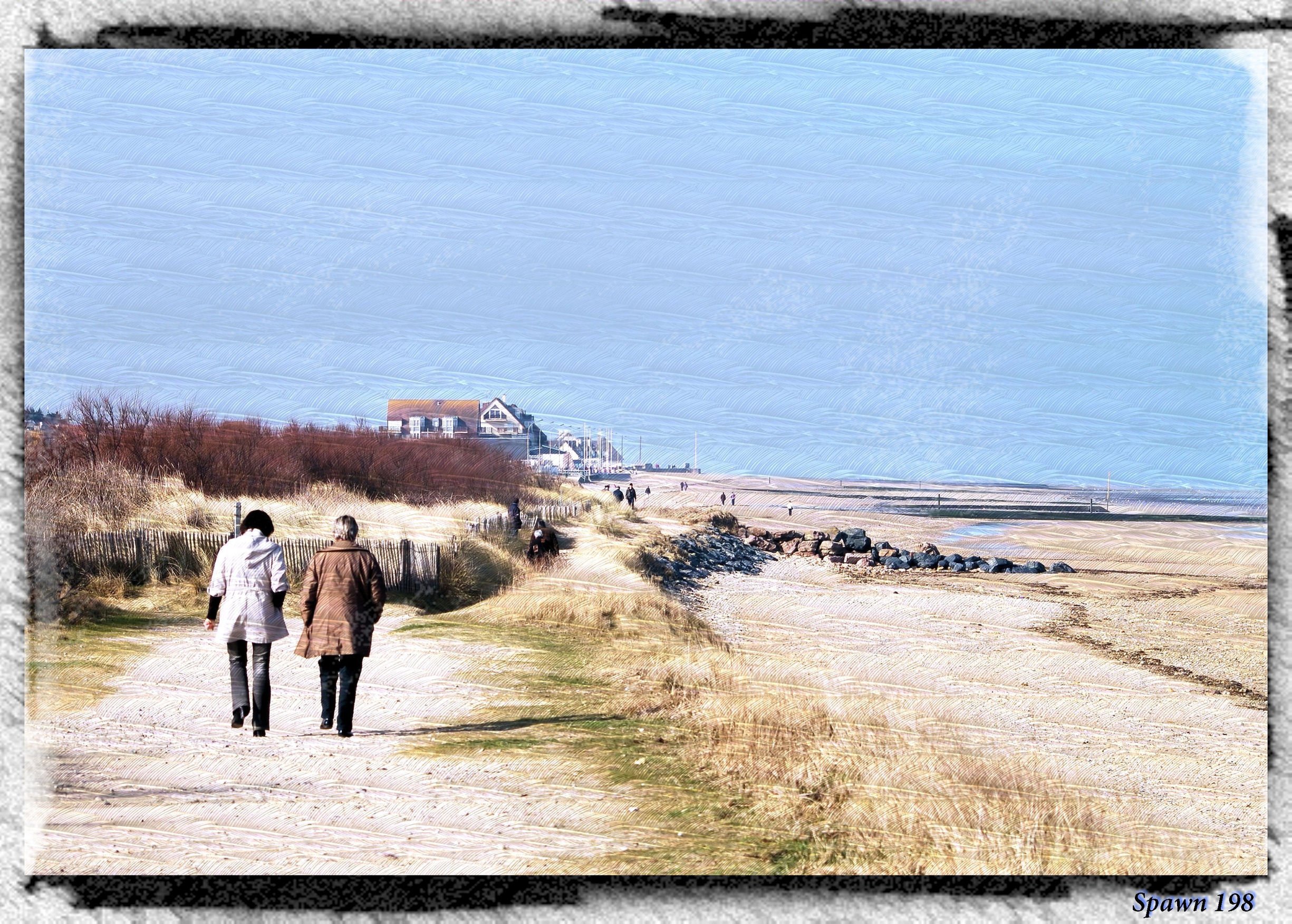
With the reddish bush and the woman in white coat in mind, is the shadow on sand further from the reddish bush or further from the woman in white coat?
the reddish bush

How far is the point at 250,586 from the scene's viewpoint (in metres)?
→ 7.00

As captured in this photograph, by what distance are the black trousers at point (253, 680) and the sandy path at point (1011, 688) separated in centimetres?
299

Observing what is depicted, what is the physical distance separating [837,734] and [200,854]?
413 cm

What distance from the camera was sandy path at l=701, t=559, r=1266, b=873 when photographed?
736cm

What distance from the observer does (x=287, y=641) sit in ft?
24.6

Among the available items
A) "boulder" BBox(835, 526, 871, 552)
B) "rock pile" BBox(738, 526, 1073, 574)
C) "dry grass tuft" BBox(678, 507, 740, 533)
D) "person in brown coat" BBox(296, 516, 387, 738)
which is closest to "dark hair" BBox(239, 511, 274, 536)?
"person in brown coat" BBox(296, 516, 387, 738)

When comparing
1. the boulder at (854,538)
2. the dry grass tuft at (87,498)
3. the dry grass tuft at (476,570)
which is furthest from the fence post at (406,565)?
the boulder at (854,538)

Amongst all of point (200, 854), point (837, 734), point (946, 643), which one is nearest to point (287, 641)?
point (200, 854)

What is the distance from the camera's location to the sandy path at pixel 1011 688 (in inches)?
290

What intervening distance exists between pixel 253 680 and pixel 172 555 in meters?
1.50

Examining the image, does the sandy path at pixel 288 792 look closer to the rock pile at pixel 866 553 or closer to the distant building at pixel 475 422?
the distant building at pixel 475 422

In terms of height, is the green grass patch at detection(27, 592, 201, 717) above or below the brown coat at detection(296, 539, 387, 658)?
below

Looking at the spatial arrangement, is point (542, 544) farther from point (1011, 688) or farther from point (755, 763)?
point (1011, 688)

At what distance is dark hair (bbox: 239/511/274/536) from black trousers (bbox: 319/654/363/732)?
35.3 inches
